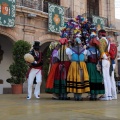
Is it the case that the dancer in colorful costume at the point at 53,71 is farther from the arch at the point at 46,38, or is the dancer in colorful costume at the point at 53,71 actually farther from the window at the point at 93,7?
the window at the point at 93,7

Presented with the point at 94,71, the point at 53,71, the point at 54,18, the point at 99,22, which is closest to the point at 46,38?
the point at 54,18

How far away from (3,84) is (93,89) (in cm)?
838

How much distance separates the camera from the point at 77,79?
602cm

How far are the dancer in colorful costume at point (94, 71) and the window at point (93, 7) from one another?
1110cm

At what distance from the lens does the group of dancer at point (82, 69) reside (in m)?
6.07

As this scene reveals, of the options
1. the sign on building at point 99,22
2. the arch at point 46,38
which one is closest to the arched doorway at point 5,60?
the arch at point 46,38

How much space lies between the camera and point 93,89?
6.22m

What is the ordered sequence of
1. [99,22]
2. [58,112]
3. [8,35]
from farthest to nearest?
[99,22], [8,35], [58,112]

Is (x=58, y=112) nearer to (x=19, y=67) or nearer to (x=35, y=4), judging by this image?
(x=19, y=67)

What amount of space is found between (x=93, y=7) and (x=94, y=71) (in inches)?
471

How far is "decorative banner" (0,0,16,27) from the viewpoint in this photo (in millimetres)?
12172

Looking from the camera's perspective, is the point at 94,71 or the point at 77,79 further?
the point at 94,71

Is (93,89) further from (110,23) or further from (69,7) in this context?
(110,23)

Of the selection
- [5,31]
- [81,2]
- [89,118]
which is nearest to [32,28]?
A: [5,31]
